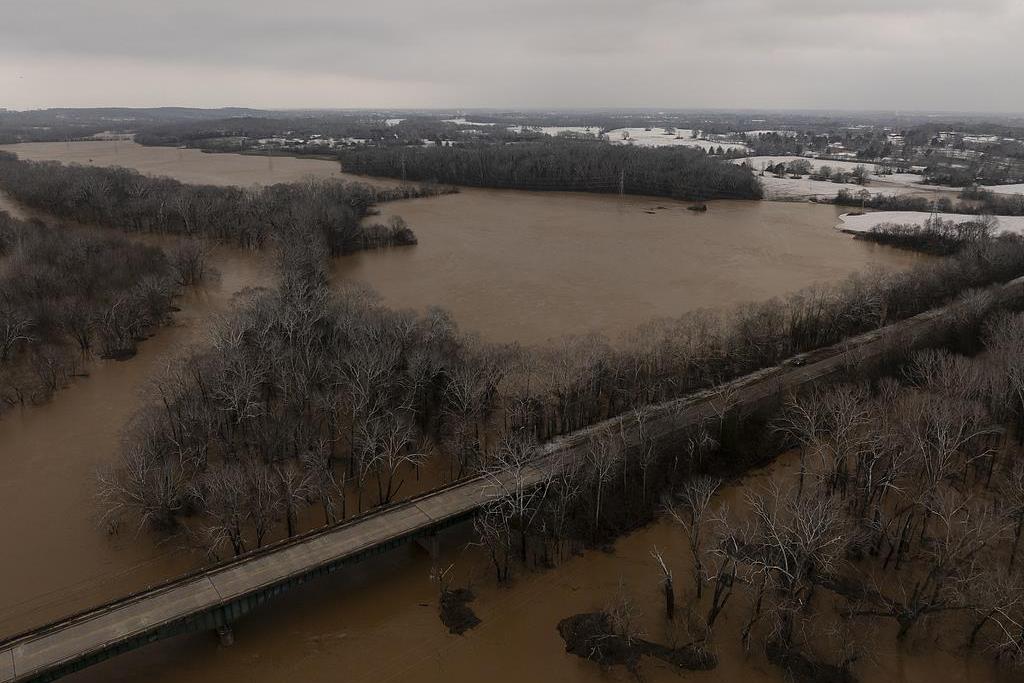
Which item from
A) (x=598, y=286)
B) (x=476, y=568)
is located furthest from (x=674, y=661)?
(x=598, y=286)

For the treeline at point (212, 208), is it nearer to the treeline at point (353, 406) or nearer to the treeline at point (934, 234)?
the treeline at point (353, 406)

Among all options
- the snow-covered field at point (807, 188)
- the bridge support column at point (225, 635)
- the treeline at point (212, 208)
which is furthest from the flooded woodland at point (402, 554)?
the snow-covered field at point (807, 188)

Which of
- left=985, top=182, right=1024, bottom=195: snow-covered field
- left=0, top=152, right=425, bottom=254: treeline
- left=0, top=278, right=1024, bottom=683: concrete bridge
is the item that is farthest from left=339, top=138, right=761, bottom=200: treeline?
left=0, top=278, right=1024, bottom=683: concrete bridge

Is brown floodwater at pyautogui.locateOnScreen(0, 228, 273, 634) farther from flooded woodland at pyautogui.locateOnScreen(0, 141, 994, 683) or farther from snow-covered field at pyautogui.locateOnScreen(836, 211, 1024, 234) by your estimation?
snow-covered field at pyautogui.locateOnScreen(836, 211, 1024, 234)

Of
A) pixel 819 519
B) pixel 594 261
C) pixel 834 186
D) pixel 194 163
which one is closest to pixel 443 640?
pixel 819 519

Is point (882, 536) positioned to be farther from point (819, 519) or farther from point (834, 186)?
point (834, 186)
